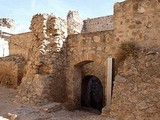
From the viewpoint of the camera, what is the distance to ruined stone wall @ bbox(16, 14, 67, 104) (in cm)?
788

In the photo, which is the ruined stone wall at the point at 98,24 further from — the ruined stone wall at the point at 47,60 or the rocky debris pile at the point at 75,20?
the ruined stone wall at the point at 47,60

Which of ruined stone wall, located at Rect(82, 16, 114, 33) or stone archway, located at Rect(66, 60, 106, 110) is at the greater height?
ruined stone wall, located at Rect(82, 16, 114, 33)

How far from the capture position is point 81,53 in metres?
8.05

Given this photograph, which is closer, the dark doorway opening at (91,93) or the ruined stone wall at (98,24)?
the dark doorway opening at (91,93)

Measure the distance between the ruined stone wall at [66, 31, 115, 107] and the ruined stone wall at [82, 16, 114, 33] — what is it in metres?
6.58

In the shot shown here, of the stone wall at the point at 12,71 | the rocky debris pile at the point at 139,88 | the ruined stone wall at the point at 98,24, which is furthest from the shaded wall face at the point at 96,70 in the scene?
the ruined stone wall at the point at 98,24

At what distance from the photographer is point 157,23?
5.86m

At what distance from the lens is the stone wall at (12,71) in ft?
34.7

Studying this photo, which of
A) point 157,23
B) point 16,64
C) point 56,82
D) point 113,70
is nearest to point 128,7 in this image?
point 157,23

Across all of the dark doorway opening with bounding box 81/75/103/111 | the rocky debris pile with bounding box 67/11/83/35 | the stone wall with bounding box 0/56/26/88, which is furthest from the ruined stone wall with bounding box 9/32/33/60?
the dark doorway opening with bounding box 81/75/103/111

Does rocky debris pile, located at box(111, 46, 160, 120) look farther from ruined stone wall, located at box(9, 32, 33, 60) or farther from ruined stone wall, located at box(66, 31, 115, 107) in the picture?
ruined stone wall, located at box(9, 32, 33, 60)

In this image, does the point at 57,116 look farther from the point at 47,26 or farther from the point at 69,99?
the point at 47,26

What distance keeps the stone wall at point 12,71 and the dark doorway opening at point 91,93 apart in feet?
9.77

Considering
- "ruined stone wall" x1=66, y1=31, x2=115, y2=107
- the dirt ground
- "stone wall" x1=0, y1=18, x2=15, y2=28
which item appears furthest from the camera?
"stone wall" x1=0, y1=18, x2=15, y2=28
